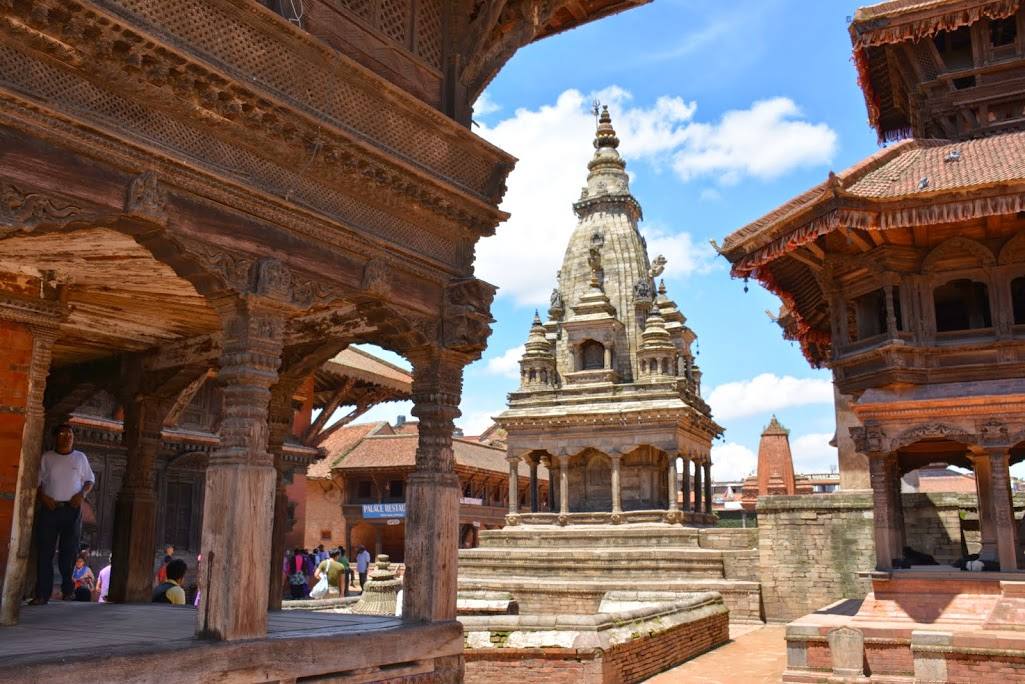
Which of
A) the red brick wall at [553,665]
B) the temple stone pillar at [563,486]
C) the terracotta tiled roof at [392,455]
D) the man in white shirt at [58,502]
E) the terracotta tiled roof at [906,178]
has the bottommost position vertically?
the red brick wall at [553,665]

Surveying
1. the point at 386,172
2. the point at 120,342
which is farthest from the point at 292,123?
the point at 120,342

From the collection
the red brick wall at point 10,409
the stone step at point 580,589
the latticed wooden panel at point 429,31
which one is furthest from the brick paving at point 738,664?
the latticed wooden panel at point 429,31

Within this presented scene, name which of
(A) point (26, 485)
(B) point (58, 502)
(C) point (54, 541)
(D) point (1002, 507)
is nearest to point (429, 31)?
(A) point (26, 485)

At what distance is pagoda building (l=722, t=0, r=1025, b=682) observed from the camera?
495 inches

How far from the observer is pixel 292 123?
6.87 meters

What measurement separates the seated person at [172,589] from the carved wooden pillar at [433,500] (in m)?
3.86

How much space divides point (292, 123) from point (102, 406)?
42.2ft

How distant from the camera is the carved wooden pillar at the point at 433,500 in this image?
807 centimetres

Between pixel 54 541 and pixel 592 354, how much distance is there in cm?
2835

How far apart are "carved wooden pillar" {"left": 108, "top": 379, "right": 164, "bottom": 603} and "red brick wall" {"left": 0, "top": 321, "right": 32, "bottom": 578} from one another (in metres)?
2.50

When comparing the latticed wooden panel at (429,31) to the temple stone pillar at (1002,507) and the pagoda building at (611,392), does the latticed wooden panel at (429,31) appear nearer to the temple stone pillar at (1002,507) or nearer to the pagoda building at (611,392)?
the temple stone pillar at (1002,507)

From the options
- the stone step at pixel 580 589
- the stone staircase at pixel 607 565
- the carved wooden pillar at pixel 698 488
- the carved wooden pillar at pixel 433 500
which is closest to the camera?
the carved wooden pillar at pixel 433 500

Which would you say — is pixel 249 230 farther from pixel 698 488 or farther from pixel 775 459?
pixel 775 459

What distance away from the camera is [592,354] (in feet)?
119
